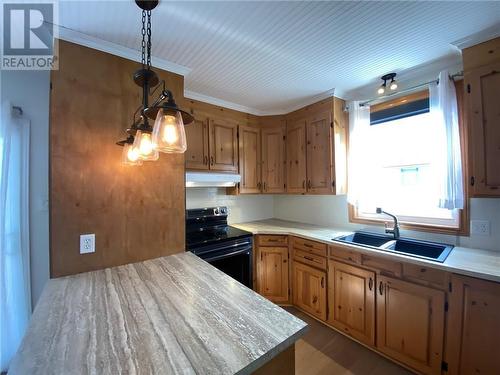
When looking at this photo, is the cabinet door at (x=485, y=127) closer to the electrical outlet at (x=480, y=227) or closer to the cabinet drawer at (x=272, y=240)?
the electrical outlet at (x=480, y=227)

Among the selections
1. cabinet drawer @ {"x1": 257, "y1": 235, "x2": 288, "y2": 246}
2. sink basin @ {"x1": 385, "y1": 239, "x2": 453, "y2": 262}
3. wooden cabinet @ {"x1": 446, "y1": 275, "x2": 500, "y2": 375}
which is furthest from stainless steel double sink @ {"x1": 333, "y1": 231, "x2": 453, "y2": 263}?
cabinet drawer @ {"x1": 257, "y1": 235, "x2": 288, "y2": 246}

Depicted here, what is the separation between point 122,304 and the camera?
37.5 inches

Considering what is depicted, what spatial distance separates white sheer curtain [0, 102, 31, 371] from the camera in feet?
4.83

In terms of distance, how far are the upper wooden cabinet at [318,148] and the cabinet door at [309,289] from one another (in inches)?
34.9

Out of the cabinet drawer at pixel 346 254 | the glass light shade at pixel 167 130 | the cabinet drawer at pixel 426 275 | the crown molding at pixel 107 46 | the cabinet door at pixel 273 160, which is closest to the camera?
the glass light shade at pixel 167 130

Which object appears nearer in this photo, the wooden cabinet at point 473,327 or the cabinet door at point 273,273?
the wooden cabinet at point 473,327

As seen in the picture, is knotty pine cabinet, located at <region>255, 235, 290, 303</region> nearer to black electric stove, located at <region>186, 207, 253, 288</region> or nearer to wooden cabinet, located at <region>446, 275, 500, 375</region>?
black electric stove, located at <region>186, 207, 253, 288</region>

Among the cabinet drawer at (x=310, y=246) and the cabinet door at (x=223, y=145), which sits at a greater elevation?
the cabinet door at (x=223, y=145)

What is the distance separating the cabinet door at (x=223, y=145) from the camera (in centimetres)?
253

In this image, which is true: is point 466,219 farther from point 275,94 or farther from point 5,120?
point 5,120

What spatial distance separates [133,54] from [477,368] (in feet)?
10.00

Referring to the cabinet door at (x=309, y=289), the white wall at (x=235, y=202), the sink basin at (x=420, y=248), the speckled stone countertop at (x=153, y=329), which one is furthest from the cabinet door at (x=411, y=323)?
the white wall at (x=235, y=202)

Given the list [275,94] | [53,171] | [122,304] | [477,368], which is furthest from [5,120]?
[477,368]

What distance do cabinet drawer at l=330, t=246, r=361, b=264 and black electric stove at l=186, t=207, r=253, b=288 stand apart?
34.5 inches
